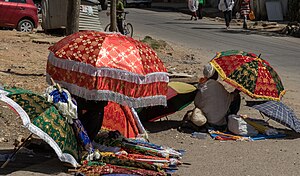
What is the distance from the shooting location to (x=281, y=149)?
7.84m

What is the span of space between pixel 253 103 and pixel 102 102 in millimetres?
2763

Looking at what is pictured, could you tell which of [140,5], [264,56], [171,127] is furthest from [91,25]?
[140,5]

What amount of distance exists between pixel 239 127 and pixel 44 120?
331 cm

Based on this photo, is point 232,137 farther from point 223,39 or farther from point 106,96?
point 223,39

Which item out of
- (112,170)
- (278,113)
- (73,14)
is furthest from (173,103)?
(73,14)

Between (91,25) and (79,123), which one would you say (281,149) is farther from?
(91,25)

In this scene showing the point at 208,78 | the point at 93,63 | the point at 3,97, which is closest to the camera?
the point at 3,97

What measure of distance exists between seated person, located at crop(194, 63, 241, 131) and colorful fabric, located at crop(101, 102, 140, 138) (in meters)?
1.22

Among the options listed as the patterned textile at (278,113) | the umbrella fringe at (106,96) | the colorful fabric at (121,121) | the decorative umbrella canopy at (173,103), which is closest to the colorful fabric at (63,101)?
the umbrella fringe at (106,96)

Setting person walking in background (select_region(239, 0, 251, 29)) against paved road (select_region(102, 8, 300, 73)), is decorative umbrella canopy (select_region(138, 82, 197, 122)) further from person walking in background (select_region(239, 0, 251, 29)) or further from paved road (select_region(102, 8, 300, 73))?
person walking in background (select_region(239, 0, 251, 29))

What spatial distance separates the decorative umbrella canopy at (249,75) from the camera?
8125 millimetres

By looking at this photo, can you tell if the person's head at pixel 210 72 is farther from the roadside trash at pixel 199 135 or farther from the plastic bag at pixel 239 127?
the roadside trash at pixel 199 135

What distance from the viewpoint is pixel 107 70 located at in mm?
6344

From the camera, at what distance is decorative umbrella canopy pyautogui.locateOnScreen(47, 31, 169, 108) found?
635 cm
